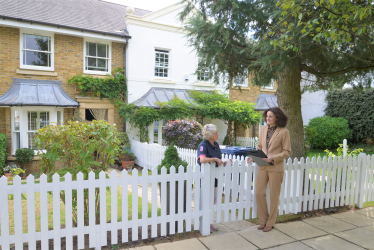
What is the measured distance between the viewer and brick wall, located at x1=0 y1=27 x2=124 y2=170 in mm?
9484

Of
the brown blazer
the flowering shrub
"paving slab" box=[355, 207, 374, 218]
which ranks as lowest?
"paving slab" box=[355, 207, 374, 218]

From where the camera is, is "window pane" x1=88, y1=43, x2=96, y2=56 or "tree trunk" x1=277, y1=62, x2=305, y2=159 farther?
"window pane" x1=88, y1=43, x2=96, y2=56

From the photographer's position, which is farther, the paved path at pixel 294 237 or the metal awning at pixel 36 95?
the metal awning at pixel 36 95

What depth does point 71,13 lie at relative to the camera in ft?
37.9

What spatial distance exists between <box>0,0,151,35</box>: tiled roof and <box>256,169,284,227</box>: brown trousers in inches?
378

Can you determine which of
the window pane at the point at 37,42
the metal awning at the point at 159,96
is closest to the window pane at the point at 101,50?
the window pane at the point at 37,42

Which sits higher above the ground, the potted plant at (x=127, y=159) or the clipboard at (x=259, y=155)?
the clipboard at (x=259, y=155)

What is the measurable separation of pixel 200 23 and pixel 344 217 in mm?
4760

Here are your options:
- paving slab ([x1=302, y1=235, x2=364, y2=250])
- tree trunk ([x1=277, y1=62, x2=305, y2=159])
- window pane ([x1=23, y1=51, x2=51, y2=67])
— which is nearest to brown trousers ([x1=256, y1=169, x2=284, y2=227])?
paving slab ([x1=302, y1=235, x2=364, y2=250])

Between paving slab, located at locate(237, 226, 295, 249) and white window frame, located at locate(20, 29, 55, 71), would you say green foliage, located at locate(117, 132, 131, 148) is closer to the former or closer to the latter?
white window frame, located at locate(20, 29, 55, 71)

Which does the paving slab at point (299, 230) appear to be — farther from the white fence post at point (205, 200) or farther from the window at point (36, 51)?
the window at point (36, 51)

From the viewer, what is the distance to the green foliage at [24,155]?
29.5 ft

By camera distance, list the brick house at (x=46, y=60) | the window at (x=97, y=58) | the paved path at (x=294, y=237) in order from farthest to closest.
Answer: the window at (x=97, y=58) → the brick house at (x=46, y=60) → the paved path at (x=294, y=237)

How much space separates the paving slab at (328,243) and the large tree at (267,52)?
2.01m
